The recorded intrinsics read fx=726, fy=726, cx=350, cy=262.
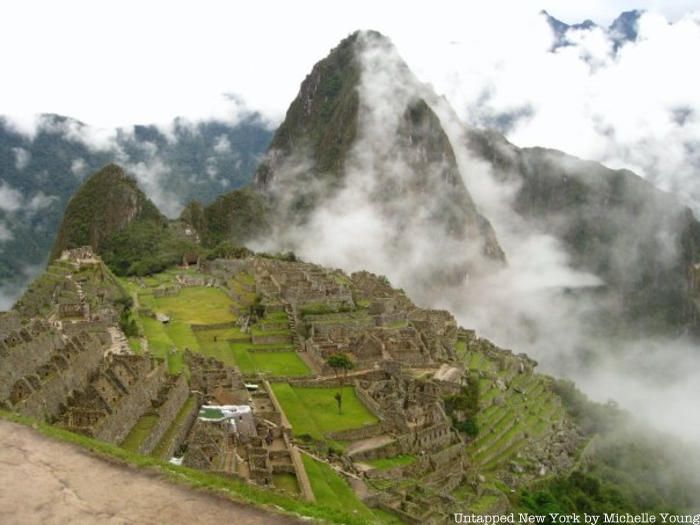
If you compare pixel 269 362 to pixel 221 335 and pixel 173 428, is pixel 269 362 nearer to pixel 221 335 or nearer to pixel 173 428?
pixel 221 335

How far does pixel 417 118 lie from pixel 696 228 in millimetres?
61198

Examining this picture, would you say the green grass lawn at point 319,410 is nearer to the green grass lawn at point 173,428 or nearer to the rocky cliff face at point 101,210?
the green grass lawn at point 173,428

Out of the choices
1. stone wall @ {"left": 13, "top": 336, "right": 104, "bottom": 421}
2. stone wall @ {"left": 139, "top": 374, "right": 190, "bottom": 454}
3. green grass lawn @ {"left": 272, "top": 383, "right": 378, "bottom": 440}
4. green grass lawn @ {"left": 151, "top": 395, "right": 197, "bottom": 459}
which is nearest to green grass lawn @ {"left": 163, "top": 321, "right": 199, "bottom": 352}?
green grass lawn @ {"left": 272, "top": 383, "right": 378, "bottom": 440}

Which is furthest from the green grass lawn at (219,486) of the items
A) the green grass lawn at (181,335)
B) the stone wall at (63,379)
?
the green grass lawn at (181,335)

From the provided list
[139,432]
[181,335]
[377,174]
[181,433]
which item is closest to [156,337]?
[181,335]

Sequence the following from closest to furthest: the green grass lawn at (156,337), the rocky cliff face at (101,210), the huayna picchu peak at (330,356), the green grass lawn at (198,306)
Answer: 1. the huayna picchu peak at (330,356)
2. the green grass lawn at (156,337)
3. the green grass lawn at (198,306)
4. the rocky cliff face at (101,210)

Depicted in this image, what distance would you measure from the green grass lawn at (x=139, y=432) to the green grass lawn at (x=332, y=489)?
15.3 feet

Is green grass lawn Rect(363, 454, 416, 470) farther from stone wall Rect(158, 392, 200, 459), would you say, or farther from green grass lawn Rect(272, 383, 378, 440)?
stone wall Rect(158, 392, 200, 459)

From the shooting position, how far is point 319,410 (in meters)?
29.6

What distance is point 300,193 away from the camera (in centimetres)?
11925

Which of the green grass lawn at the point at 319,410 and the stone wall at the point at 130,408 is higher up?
the green grass lawn at the point at 319,410

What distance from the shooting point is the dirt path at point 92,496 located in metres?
10.2

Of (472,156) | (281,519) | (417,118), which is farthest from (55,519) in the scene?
(472,156)

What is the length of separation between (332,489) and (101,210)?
6690cm
